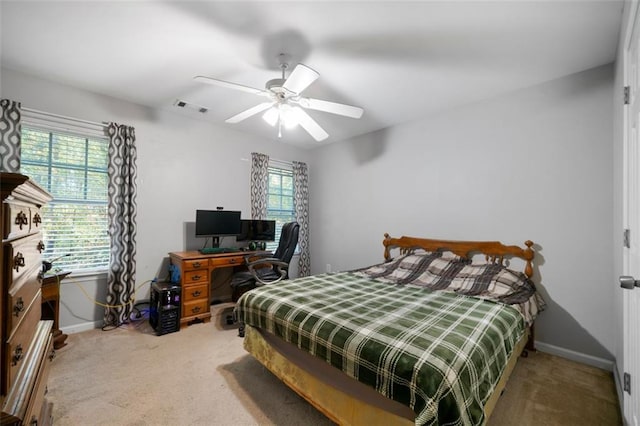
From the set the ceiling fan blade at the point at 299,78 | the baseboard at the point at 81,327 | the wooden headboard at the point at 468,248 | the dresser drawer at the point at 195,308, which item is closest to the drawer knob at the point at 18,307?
the ceiling fan blade at the point at 299,78

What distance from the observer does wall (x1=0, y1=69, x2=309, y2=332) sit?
278 centimetres

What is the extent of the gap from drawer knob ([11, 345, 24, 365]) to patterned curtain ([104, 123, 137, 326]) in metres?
2.33

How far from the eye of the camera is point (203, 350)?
2494mm

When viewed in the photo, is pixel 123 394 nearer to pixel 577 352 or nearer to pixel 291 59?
pixel 291 59

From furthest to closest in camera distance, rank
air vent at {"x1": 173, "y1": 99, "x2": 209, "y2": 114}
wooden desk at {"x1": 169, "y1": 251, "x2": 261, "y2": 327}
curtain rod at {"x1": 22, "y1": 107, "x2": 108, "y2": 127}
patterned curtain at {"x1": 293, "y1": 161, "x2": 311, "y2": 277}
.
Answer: patterned curtain at {"x1": 293, "y1": 161, "x2": 311, "y2": 277} < air vent at {"x1": 173, "y1": 99, "x2": 209, "y2": 114} < wooden desk at {"x1": 169, "y1": 251, "x2": 261, "y2": 327} < curtain rod at {"x1": 22, "y1": 107, "x2": 108, "y2": 127}

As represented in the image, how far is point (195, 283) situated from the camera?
122 inches

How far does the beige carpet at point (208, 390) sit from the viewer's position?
5.41ft

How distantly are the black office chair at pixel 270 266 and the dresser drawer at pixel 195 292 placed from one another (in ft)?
1.11

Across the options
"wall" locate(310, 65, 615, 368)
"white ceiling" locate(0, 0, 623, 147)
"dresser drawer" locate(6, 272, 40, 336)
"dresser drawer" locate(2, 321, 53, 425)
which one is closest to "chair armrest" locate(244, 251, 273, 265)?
"wall" locate(310, 65, 615, 368)

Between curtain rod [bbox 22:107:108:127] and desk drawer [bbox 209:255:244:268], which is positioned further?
desk drawer [bbox 209:255:244:268]

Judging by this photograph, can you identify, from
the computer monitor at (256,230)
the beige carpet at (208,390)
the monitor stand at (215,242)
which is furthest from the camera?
the computer monitor at (256,230)

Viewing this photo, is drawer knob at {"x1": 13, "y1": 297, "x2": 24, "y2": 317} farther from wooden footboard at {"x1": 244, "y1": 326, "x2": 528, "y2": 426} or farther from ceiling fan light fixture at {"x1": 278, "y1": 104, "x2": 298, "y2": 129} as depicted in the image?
ceiling fan light fixture at {"x1": 278, "y1": 104, "x2": 298, "y2": 129}

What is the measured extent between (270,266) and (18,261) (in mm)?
2716

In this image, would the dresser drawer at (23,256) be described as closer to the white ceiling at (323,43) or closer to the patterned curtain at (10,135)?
the white ceiling at (323,43)
